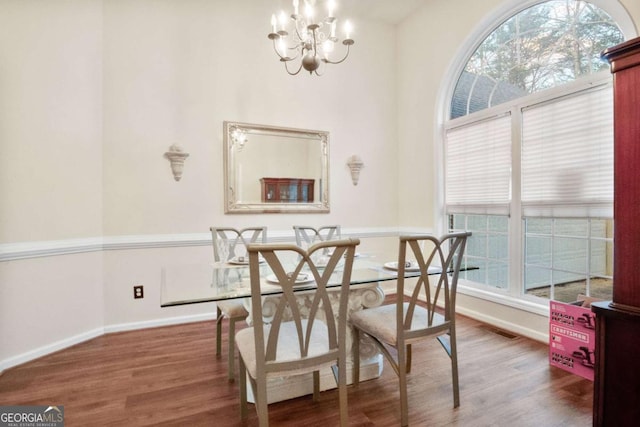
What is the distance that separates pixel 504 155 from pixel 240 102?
102 inches

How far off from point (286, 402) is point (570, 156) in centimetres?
263

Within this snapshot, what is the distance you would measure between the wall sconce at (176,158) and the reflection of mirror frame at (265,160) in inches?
16.1

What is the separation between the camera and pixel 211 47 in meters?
3.27

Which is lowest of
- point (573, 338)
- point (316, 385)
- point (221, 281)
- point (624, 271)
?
point (316, 385)

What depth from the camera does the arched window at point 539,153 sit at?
7.81 ft

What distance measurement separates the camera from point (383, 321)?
1843mm

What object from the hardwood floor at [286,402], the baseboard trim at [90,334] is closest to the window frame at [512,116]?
the hardwood floor at [286,402]

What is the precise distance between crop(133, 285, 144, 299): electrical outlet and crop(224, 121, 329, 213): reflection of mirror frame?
1.05m

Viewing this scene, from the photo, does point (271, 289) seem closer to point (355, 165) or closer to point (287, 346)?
point (287, 346)

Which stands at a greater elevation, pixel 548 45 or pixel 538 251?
pixel 548 45

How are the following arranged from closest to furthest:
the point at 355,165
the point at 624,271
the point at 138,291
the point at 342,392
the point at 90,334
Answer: the point at 624,271 < the point at 342,392 < the point at 90,334 < the point at 138,291 < the point at 355,165

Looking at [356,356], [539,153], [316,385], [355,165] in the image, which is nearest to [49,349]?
[316,385]

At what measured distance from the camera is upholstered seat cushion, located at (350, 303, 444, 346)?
5.76 feet

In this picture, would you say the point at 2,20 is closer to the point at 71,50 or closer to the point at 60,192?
the point at 71,50
